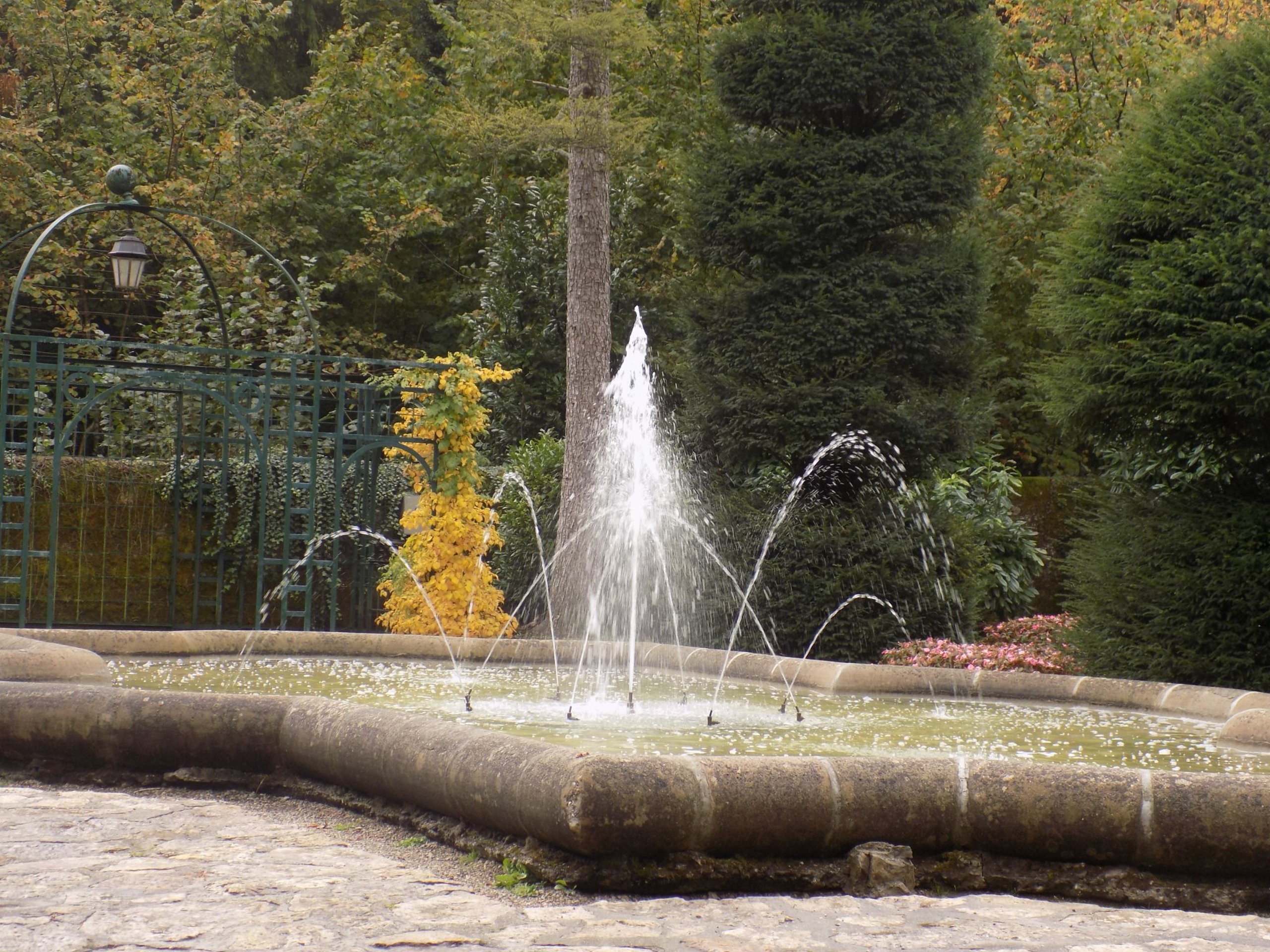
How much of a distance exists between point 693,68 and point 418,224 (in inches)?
177

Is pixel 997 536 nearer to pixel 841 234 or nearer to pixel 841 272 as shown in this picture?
pixel 841 272

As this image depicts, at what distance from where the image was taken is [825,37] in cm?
1082

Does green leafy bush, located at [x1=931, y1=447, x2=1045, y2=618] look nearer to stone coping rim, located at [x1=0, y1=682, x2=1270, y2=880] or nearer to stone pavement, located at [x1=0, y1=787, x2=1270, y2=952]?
stone coping rim, located at [x1=0, y1=682, x2=1270, y2=880]

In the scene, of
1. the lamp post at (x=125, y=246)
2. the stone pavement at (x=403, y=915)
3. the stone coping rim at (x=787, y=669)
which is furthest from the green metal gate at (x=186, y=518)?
the stone pavement at (x=403, y=915)

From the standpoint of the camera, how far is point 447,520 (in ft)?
34.8

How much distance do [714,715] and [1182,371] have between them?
3.46 meters

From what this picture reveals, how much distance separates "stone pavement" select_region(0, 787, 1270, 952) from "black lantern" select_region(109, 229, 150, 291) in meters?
6.91

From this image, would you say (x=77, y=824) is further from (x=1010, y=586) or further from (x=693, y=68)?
(x=693, y=68)

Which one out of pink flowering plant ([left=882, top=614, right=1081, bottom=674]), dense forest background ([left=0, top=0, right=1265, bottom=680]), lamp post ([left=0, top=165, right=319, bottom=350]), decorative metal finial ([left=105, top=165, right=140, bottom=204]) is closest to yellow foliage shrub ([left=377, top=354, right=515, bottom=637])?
lamp post ([left=0, top=165, right=319, bottom=350])

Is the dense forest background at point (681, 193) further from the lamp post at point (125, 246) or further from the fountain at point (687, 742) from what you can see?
the fountain at point (687, 742)

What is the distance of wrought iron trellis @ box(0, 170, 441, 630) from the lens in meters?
10.5

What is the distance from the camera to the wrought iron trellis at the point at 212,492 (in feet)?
34.4

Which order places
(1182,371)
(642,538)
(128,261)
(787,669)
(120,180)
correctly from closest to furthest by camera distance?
1. (787,669)
2. (1182,371)
3. (120,180)
4. (128,261)
5. (642,538)

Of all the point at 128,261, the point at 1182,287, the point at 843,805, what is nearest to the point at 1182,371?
the point at 1182,287
